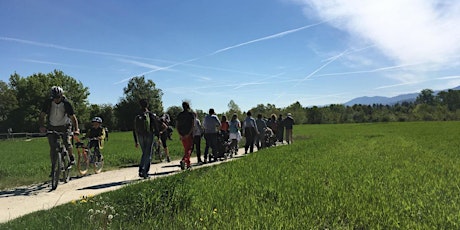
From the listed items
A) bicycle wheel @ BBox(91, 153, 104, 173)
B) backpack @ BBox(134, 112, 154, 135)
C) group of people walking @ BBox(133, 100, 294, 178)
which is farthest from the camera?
bicycle wheel @ BBox(91, 153, 104, 173)

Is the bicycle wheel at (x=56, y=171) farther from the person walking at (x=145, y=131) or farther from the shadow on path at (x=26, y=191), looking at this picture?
the person walking at (x=145, y=131)

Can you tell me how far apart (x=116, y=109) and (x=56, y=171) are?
281 feet

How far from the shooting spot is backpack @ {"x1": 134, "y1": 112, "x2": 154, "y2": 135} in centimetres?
952

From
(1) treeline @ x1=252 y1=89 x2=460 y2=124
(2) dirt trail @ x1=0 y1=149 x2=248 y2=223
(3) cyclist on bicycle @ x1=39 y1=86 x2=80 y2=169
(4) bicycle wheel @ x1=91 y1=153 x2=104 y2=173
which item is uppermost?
(1) treeline @ x1=252 y1=89 x2=460 y2=124

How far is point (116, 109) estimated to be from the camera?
295 ft

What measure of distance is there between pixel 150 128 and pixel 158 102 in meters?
87.3

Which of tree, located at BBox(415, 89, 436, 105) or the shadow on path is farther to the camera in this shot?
tree, located at BBox(415, 89, 436, 105)

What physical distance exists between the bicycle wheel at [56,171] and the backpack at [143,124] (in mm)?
2093

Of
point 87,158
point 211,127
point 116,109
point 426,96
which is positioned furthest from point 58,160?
point 426,96

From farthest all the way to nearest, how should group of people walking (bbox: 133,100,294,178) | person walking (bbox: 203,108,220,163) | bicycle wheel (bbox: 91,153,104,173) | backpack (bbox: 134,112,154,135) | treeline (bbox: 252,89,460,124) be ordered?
1. treeline (bbox: 252,89,460,124)
2. person walking (bbox: 203,108,220,163)
3. bicycle wheel (bbox: 91,153,104,173)
4. group of people walking (bbox: 133,100,294,178)
5. backpack (bbox: 134,112,154,135)

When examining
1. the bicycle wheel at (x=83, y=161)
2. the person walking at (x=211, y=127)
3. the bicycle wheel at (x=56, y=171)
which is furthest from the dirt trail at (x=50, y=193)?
the person walking at (x=211, y=127)

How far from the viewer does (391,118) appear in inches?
4063

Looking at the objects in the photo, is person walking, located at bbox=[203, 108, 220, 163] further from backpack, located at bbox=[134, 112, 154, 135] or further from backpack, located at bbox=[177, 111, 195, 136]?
backpack, located at bbox=[134, 112, 154, 135]

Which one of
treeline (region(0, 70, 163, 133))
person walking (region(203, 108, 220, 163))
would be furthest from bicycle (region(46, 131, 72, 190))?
treeline (region(0, 70, 163, 133))
